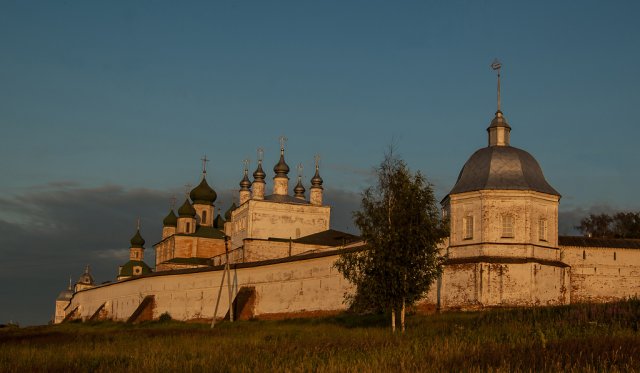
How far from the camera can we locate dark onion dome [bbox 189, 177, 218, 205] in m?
72.4

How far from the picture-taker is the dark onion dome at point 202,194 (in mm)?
72375

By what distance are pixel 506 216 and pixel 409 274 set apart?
8.55m

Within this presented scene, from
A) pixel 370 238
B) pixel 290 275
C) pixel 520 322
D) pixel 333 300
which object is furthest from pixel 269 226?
pixel 520 322

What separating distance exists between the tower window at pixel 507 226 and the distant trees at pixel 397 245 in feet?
21.0

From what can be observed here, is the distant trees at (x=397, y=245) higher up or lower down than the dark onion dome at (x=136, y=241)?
lower down

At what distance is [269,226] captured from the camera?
56.7m

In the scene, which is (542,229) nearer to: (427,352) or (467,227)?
(467,227)

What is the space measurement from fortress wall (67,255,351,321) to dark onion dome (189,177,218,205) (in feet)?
59.2

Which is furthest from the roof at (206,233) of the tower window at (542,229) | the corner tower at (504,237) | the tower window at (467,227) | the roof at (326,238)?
the tower window at (542,229)

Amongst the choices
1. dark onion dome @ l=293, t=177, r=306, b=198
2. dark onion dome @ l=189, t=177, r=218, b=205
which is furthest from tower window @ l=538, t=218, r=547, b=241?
dark onion dome @ l=189, t=177, r=218, b=205

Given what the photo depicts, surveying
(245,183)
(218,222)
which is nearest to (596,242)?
(245,183)

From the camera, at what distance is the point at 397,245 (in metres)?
25.1

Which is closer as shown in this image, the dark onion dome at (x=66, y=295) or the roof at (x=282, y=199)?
the roof at (x=282, y=199)

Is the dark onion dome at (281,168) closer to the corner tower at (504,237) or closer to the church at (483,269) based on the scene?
the church at (483,269)
